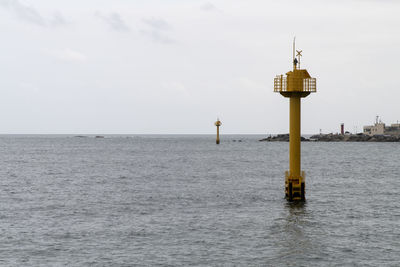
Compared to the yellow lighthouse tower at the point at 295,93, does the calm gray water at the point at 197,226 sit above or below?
below

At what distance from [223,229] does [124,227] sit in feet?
16.8

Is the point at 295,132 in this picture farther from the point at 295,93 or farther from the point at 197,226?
the point at 197,226

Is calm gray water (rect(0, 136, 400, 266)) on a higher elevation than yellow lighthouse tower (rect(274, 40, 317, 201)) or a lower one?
lower

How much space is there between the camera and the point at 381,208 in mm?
32781

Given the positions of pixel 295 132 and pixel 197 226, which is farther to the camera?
pixel 295 132

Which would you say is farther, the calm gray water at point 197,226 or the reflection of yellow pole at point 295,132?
the reflection of yellow pole at point 295,132

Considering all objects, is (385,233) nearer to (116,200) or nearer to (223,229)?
(223,229)

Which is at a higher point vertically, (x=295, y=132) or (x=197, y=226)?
(x=295, y=132)

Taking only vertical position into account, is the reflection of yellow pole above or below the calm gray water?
above

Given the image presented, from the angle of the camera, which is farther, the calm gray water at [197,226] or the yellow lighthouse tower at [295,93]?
the yellow lighthouse tower at [295,93]

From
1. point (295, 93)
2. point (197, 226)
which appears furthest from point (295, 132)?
point (197, 226)

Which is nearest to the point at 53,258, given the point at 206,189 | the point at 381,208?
the point at 381,208

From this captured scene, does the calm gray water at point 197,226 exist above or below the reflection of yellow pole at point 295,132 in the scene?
below

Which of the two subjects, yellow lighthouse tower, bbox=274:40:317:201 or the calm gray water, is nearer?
the calm gray water
